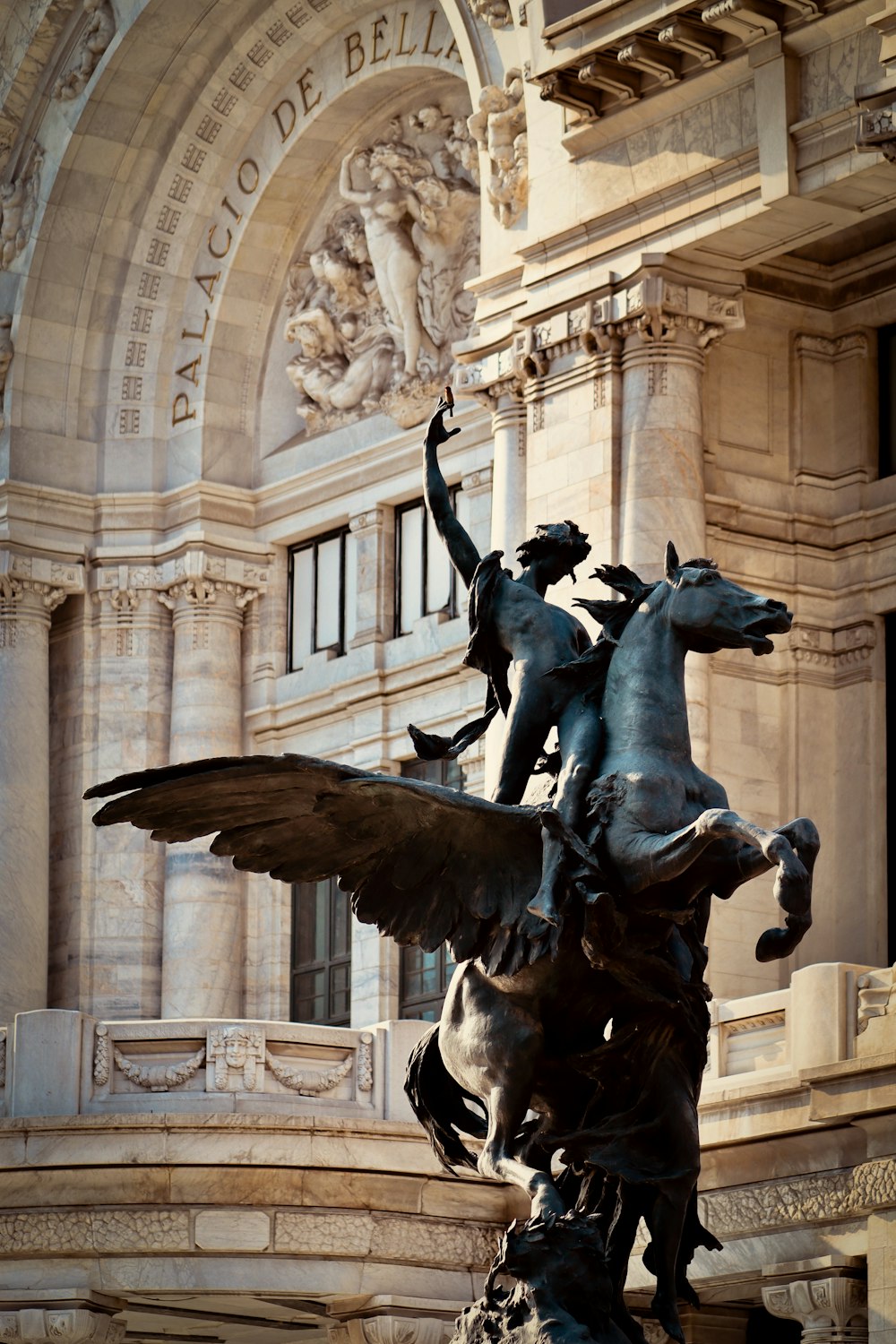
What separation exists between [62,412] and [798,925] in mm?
25726

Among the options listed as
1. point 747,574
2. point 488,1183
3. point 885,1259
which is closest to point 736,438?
point 747,574

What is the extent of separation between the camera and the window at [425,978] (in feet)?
103

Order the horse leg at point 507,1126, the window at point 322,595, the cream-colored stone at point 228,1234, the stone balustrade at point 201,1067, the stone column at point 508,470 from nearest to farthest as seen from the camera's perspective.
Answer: the horse leg at point 507,1126, the cream-colored stone at point 228,1234, the stone balustrade at point 201,1067, the stone column at point 508,470, the window at point 322,595

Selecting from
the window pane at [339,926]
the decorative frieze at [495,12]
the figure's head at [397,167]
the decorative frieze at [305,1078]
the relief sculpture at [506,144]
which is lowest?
the decorative frieze at [305,1078]

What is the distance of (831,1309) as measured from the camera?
21.9 metres

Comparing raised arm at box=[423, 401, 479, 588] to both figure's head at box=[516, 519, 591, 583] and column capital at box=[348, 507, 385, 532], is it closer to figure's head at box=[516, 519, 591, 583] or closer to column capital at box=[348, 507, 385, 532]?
figure's head at box=[516, 519, 591, 583]

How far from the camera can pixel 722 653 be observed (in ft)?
89.0

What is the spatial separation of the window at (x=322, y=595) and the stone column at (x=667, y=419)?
27.3 feet

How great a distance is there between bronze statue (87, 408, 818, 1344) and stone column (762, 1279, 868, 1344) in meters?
9.12

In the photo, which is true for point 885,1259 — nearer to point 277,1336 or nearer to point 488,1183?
point 488,1183

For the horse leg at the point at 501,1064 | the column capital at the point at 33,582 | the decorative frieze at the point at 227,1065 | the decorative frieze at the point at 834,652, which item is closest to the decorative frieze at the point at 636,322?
the decorative frieze at the point at 834,652

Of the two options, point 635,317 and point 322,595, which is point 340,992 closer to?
point 322,595

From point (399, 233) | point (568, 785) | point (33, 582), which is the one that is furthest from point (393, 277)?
point (568, 785)

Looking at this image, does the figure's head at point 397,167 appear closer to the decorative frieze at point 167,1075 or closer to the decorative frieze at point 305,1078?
the decorative frieze at point 305,1078
